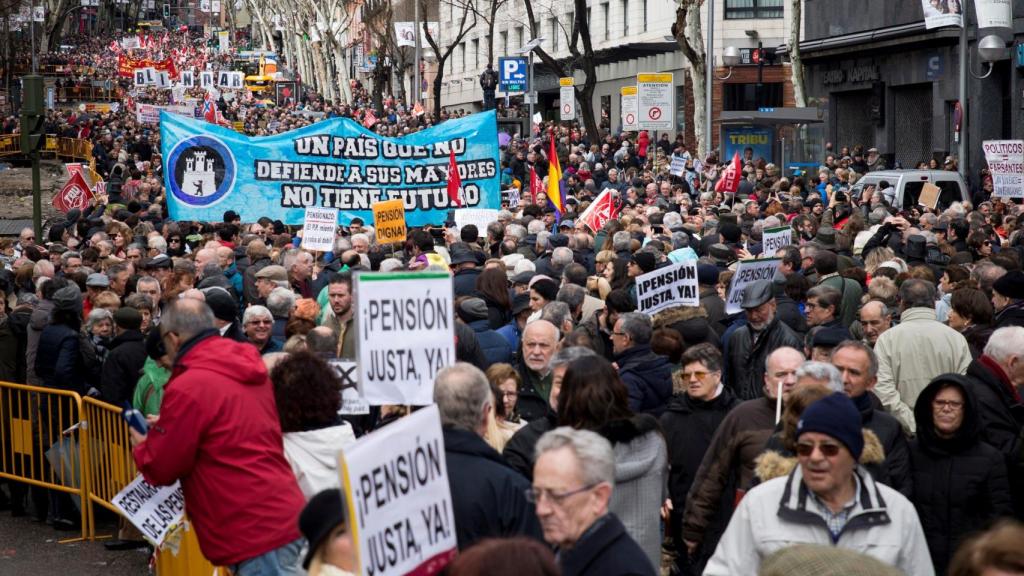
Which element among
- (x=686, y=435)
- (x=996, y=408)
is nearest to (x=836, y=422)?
(x=686, y=435)

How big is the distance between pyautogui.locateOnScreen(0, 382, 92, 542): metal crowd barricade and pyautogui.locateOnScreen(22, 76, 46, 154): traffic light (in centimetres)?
655

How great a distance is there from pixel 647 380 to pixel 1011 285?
9.79ft

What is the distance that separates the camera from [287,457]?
6.39 meters

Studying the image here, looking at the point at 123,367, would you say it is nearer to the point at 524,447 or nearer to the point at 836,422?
the point at 524,447

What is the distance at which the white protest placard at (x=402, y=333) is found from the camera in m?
6.14

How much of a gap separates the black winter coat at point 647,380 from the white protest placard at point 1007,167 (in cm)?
1249

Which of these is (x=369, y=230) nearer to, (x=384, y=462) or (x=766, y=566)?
(x=384, y=462)

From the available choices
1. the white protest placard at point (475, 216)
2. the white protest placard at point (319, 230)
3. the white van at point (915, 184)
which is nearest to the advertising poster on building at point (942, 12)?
the white van at point (915, 184)

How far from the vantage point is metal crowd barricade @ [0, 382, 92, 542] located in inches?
412

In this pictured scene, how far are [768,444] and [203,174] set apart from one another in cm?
1297

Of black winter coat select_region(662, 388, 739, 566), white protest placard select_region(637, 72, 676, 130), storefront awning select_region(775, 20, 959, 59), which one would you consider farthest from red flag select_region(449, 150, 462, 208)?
storefront awning select_region(775, 20, 959, 59)

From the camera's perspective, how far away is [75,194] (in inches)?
942

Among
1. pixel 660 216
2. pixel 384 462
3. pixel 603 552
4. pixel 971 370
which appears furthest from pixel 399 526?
pixel 660 216

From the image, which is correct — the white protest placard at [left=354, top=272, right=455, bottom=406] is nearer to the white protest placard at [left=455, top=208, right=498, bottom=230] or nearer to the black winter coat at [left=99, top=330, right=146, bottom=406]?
the black winter coat at [left=99, top=330, right=146, bottom=406]
